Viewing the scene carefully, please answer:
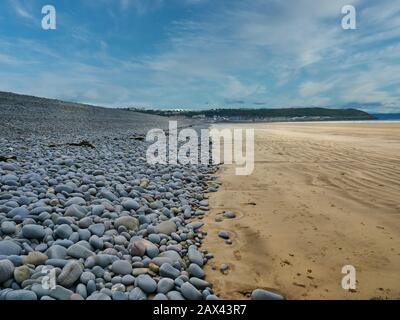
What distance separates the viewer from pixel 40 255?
268cm

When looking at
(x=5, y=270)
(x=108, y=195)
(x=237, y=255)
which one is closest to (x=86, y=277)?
(x=5, y=270)

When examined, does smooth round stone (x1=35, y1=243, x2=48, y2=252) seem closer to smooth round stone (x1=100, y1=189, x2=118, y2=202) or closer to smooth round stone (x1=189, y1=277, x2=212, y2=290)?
smooth round stone (x1=189, y1=277, x2=212, y2=290)

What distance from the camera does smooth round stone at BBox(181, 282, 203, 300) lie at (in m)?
2.53

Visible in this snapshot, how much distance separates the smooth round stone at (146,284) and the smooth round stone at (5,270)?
93cm

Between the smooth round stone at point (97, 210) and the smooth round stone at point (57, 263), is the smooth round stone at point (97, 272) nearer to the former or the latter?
the smooth round stone at point (57, 263)

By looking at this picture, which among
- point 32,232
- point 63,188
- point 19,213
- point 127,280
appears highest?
point 63,188

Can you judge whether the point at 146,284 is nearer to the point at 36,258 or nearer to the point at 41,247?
the point at 36,258

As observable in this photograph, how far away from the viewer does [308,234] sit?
12.5 ft

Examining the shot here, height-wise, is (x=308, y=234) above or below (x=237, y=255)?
above

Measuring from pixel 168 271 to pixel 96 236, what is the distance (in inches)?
34.1

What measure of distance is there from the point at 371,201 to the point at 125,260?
12.7 feet
